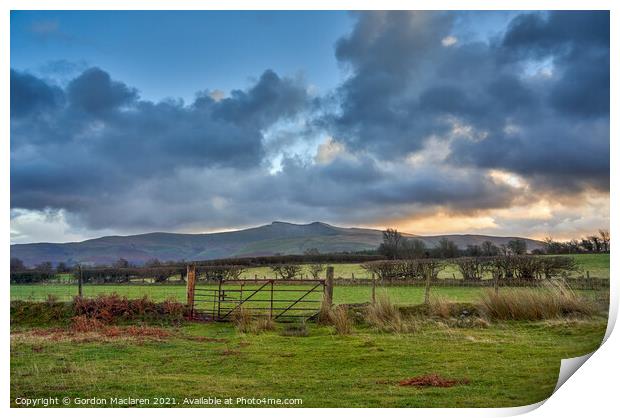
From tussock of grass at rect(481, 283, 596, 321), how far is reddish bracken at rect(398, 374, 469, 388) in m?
7.15

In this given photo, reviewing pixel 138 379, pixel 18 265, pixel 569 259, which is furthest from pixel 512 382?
pixel 18 265

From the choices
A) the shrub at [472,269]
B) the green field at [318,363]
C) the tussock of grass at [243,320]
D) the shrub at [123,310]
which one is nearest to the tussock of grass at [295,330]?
the green field at [318,363]

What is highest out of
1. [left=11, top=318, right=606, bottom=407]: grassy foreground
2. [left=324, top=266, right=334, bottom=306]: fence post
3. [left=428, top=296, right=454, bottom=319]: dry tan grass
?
[left=324, top=266, right=334, bottom=306]: fence post

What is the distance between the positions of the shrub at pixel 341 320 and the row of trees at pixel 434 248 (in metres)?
16.6

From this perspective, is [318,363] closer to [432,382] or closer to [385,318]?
[432,382]

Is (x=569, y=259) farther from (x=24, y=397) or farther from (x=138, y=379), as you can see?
(x=24, y=397)

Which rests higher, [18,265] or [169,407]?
[18,265]

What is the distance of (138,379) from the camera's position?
10.3 meters

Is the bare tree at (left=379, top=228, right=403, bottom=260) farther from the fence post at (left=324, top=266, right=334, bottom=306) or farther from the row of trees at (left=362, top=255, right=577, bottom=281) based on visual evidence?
the fence post at (left=324, top=266, right=334, bottom=306)

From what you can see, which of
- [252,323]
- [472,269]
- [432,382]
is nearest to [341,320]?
[252,323]

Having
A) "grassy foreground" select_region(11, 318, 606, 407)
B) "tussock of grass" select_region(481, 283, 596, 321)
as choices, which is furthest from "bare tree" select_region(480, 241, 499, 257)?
"grassy foreground" select_region(11, 318, 606, 407)

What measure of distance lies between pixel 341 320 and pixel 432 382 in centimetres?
659

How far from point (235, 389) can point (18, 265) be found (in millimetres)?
22983

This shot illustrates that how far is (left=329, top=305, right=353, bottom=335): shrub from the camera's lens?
15.8 metres
